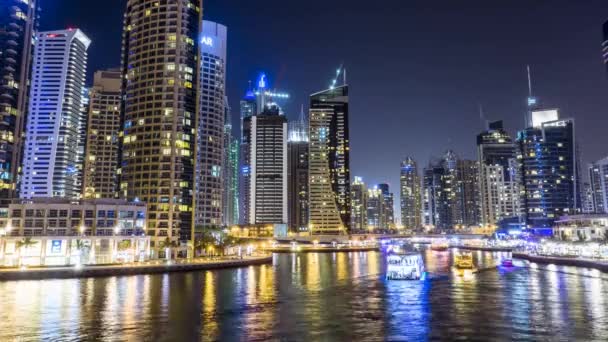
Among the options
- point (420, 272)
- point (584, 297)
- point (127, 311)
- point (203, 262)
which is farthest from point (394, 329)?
point (203, 262)

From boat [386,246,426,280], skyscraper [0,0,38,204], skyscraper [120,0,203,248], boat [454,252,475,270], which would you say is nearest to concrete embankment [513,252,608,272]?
boat [454,252,475,270]

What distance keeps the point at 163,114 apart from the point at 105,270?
231 ft

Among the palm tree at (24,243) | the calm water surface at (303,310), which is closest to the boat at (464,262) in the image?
the calm water surface at (303,310)

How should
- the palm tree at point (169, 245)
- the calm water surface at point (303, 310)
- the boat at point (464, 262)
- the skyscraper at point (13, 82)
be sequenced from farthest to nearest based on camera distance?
the skyscraper at point (13, 82)
the palm tree at point (169, 245)
the boat at point (464, 262)
the calm water surface at point (303, 310)

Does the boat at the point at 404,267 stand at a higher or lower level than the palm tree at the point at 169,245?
lower

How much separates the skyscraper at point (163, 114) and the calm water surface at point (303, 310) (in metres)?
65.9

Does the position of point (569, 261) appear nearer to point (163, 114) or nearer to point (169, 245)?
point (169, 245)

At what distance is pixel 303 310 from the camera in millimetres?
60844

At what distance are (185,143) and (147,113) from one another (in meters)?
18.1

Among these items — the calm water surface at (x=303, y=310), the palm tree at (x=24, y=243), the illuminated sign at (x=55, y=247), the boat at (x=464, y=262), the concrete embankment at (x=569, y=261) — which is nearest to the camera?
the calm water surface at (x=303, y=310)

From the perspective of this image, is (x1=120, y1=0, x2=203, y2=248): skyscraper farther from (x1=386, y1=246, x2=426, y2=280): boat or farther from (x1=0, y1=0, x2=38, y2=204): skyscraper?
(x1=386, y1=246, x2=426, y2=280): boat

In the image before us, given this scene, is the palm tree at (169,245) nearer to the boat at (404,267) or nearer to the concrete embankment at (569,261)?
the boat at (404,267)

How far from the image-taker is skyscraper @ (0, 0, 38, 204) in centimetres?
16025

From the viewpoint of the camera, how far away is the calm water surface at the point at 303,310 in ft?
152
